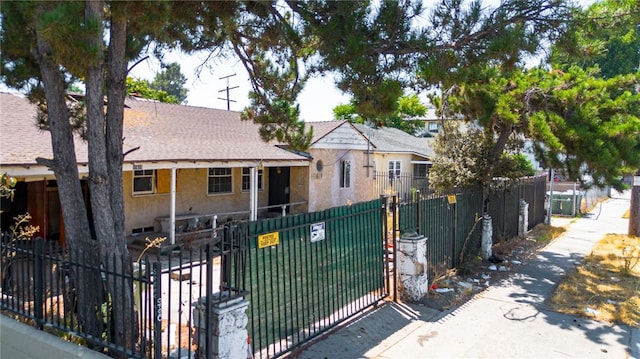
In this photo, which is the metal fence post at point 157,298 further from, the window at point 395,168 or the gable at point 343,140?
the window at point 395,168

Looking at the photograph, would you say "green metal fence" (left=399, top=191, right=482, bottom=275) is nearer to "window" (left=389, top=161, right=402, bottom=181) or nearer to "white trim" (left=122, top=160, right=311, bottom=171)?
"white trim" (left=122, top=160, right=311, bottom=171)

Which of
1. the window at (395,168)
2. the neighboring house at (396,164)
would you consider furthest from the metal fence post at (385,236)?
the window at (395,168)

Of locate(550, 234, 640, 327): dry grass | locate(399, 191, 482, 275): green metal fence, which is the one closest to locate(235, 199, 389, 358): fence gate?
locate(399, 191, 482, 275): green metal fence

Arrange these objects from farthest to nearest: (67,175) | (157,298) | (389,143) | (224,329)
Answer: (389,143) → (67,175) → (224,329) → (157,298)

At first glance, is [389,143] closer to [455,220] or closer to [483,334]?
[455,220]

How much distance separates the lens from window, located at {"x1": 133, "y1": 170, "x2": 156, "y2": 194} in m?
13.3

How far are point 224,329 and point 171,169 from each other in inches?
325

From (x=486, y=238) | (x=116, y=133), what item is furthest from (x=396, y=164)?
(x=116, y=133)

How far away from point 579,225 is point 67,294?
60.0 ft

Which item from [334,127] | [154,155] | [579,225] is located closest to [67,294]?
[154,155]

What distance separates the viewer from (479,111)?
10859mm

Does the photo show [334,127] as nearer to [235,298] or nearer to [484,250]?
[484,250]

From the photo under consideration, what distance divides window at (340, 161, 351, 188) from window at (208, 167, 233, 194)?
529 centimetres

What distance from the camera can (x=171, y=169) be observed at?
12.0 meters
